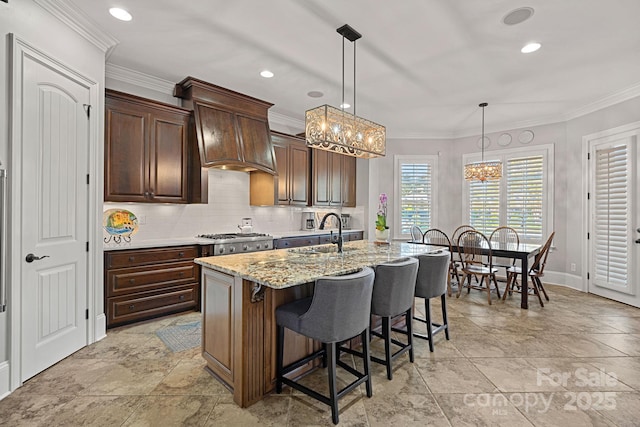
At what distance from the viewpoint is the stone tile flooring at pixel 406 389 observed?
1955 millimetres

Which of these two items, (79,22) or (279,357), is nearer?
(279,357)

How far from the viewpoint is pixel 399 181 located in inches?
256

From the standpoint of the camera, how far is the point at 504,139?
591cm

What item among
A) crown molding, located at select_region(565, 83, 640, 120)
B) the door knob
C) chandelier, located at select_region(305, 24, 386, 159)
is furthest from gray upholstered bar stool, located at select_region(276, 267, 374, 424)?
crown molding, located at select_region(565, 83, 640, 120)

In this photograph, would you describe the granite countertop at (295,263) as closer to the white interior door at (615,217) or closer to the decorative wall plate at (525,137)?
the white interior door at (615,217)

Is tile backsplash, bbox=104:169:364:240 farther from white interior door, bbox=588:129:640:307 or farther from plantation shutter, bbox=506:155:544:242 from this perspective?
white interior door, bbox=588:129:640:307

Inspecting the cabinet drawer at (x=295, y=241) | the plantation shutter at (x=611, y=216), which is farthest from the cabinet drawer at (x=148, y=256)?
the plantation shutter at (x=611, y=216)

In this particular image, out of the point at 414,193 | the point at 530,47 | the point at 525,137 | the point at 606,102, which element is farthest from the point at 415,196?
the point at 530,47

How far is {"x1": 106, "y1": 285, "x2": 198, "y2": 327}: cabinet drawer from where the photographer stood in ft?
10.8

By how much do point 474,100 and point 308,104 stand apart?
8.15 ft

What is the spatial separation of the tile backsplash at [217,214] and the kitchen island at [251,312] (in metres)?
2.06

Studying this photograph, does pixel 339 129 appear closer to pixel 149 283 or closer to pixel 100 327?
pixel 149 283

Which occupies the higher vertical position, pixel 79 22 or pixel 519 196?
pixel 79 22

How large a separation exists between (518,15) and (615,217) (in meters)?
3.59
